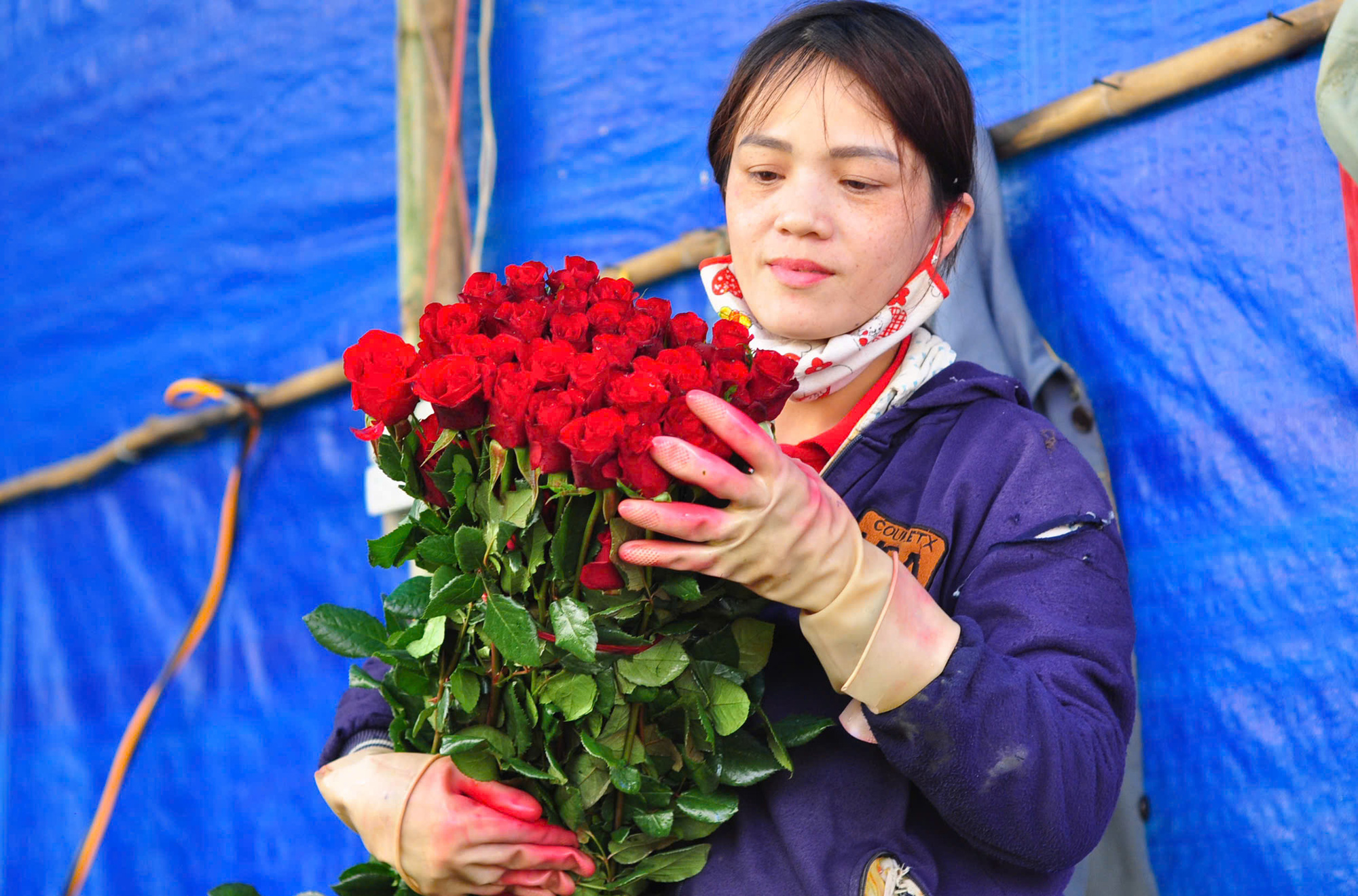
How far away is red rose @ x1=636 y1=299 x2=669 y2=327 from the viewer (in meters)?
0.95

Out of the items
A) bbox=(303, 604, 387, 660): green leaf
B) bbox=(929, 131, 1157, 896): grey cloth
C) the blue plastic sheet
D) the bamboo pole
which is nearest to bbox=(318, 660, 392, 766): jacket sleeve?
bbox=(303, 604, 387, 660): green leaf

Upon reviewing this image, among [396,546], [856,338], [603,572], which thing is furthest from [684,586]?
[856,338]

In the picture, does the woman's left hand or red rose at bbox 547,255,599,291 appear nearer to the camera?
the woman's left hand

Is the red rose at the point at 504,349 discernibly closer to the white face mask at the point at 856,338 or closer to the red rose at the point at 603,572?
the red rose at the point at 603,572

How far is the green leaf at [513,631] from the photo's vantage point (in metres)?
0.86

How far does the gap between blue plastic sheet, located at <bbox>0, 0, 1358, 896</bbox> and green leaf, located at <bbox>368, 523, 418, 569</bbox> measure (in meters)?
1.04

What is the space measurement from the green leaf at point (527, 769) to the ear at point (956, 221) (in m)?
0.65

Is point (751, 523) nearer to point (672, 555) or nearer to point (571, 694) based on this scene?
point (672, 555)

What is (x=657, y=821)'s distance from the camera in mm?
933

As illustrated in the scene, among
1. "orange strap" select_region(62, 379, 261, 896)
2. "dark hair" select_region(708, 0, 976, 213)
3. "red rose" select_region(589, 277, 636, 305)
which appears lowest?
"orange strap" select_region(62, 379, 261, 896)

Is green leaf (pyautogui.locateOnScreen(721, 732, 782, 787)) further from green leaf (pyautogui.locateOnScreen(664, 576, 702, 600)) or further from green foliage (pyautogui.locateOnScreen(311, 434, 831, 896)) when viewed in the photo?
green leaf (pyautogui.locateOnScreen(664, 576, 702, 600))

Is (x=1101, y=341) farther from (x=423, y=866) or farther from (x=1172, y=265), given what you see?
(x=423, y=866)

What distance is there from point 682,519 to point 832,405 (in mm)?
470

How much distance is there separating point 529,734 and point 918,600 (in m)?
0.33
